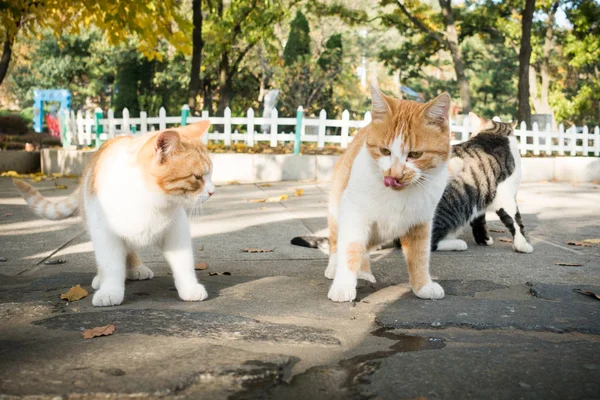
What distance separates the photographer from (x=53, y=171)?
13234mm

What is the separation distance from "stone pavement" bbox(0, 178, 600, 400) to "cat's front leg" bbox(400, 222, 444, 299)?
7 centimetres

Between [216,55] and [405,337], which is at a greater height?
[216,55]

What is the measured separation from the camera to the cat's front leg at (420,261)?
10.5ft

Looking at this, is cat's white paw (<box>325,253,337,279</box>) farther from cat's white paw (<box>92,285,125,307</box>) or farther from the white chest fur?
cat's white paw (<box>92,285,125,307</box>)

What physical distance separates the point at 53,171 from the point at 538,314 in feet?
40.2

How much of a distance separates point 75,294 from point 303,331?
129cm

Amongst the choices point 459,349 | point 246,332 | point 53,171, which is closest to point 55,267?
point 246,332

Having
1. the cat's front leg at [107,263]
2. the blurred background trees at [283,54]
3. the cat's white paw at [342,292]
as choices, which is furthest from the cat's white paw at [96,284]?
the blurred background trees at [283,54]

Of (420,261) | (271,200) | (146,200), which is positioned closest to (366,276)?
(420,261)

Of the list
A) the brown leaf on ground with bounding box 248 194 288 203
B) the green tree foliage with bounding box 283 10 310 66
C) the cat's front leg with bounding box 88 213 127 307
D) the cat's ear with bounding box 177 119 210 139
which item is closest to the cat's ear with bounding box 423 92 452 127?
the cat's ear with bounding box 177 119 210 139

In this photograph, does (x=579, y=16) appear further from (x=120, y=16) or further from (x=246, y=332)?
(x=246, y=332)

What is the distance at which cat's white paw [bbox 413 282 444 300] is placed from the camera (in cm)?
317

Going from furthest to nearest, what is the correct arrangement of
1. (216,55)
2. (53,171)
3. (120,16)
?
(216,55), (53,171), (120,16)

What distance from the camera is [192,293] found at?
3.07m
